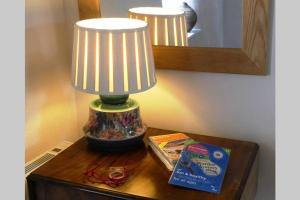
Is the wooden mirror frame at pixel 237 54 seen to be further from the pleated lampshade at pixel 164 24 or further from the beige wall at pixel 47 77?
the beige wall at pixel 47 77

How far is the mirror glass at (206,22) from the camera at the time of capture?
1250 mm

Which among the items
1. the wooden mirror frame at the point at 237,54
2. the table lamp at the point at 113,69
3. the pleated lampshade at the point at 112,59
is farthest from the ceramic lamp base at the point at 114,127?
the wooden mirror frame at the point at 237,54

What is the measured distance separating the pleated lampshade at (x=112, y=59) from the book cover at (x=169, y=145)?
0.66 ft

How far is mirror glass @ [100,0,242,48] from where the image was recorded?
125cm

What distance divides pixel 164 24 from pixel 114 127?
382 millimetres

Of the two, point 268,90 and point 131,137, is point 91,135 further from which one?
point 268,90

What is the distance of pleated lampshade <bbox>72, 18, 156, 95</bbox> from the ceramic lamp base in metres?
0.11

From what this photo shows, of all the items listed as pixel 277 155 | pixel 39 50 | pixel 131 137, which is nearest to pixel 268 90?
pixel 277 155

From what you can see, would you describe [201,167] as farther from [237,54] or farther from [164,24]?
[164,24]

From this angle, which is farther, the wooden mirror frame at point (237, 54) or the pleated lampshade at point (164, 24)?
the pleated lampshade at point (164, 24)

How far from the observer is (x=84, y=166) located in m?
1.19

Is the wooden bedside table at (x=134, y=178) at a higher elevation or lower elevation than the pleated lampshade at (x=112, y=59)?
lower

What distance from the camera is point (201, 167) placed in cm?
112

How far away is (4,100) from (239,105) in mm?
803
